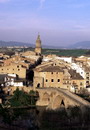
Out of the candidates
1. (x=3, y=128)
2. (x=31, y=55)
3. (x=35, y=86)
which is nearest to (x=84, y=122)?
(x=3, y=128)

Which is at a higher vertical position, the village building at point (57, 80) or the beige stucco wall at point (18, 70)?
the beige stucco wall at point (18, 70)

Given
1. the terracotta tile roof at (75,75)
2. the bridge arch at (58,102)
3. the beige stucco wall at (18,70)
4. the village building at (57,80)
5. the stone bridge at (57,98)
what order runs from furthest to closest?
the beige stucco wall at (18,70) < the terracotta tile roof at (75,75) < the village building at (57,80) < the bridge arch at (58,102) < the stone bridge at (57,98)

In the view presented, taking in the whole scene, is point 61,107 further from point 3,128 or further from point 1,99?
point 3,128

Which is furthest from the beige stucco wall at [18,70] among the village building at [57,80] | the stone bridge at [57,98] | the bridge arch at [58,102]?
the bridge arch at [58,102]

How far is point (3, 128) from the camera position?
1855 cm

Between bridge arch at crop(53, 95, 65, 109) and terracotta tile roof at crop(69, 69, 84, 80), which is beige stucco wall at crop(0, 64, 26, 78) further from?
bridge arch at crop(53, 95, 65, 109)

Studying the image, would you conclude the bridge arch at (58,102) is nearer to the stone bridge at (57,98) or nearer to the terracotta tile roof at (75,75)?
the stone bridge at (57,98)

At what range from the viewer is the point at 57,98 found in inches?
987

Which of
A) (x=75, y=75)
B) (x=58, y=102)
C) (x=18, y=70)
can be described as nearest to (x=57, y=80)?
(x=75, y=75)

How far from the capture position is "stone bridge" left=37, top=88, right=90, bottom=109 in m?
21.4

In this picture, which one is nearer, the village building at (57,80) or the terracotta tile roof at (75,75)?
the village building at (57,80)

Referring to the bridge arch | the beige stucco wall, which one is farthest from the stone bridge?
the beige stucco wall

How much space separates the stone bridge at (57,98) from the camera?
2136 centimetres

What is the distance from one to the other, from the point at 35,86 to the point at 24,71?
2.31m
